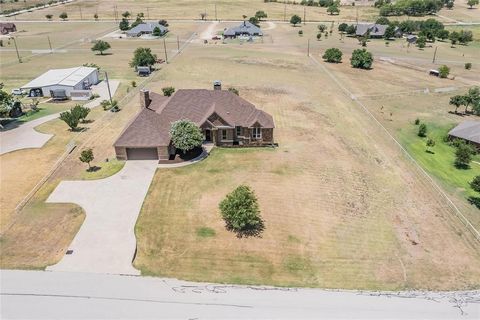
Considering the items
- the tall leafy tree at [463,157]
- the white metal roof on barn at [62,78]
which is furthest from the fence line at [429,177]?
the white metal roof on barn at [62,78]

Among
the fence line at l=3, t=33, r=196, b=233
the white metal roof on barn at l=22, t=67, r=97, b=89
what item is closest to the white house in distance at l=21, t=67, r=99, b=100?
the white metal roof on barn at l=22, t=67, r=97, b=89

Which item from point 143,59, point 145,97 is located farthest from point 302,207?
point 143,59

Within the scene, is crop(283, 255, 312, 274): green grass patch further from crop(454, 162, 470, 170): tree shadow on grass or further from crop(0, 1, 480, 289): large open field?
crop(454, 162, 470, 170): tree shadow on grass

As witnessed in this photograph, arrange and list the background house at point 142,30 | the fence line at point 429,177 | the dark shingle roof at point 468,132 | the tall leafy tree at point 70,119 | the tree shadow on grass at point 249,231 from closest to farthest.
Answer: the tree shadow on grass at point 249,231, the fence line at point 429,177, the dark shingle roof at point 468,132, the tall leafy tree at point 70,119, the background house at point 142,30

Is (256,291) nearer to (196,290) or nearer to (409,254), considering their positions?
(196,290)

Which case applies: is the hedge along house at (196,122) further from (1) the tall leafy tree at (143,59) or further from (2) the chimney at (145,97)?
(1) the tall leafy tree at (143,59)
